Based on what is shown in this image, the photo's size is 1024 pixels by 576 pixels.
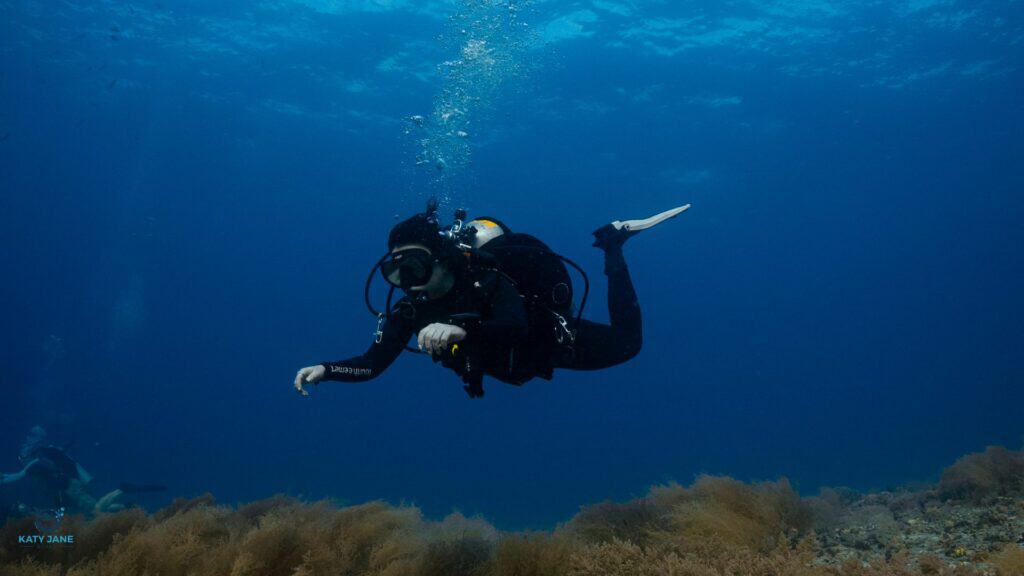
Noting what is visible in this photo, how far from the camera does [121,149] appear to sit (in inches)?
1775

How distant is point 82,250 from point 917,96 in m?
87.8

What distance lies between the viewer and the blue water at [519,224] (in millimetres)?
28875

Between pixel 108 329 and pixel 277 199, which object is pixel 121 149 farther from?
pixel 108 329

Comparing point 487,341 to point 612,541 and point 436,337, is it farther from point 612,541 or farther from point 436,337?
point 612,541

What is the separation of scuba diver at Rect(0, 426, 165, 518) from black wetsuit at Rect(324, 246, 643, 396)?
1605cm

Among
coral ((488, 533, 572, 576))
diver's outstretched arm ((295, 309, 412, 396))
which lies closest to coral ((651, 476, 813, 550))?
coral ((488, 533, 572, 576))

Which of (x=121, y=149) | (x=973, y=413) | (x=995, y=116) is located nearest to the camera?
(x=995, y=116)

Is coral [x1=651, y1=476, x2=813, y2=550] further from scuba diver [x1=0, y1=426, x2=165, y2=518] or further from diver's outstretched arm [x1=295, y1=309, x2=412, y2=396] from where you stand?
scuba diver [x1=0, y1=426, x2=165, y2=518]

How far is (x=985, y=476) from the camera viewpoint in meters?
6.15

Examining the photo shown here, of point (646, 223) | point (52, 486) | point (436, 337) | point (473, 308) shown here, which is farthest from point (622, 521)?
point (52, 486)

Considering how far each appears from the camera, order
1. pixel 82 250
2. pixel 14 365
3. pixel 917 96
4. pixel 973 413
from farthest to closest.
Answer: pixel 14 365, pixel 973 413, pixel 82 250, pixel 917 96

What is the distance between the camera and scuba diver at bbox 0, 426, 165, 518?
52.7ft

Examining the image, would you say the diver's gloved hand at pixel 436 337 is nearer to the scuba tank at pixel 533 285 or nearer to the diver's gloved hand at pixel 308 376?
the scuba tank at pixel 533 285


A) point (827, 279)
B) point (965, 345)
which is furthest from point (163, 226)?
point (965, 345)
